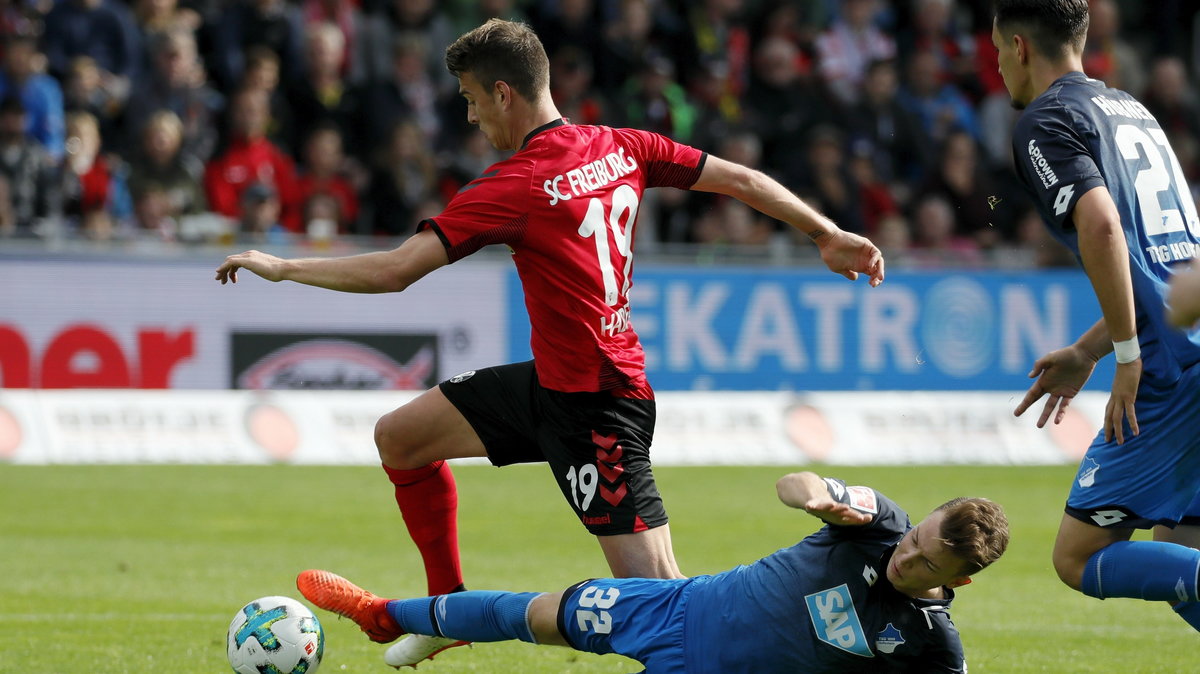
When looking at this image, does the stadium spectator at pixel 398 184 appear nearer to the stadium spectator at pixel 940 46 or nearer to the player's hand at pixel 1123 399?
the stadium spectator at pixel 940 46

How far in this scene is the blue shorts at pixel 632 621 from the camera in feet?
18.0

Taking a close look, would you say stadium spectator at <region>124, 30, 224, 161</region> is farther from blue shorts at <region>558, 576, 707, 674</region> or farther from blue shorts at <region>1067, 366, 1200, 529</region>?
blue shorts at <region>1067, 366, 1200, 529</region>

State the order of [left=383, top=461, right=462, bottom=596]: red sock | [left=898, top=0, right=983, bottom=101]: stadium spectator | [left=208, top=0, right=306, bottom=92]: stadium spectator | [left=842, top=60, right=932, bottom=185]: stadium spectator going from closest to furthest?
[left=383, top=461, right=462, bottom=596]: red sock, [left=208, top=0, right=306, bottom=92]: stadium spectator, [left=842, top=60, right=932, bottom=185]: stadium spectator, [left=898, top=0, right=983, bottom=101]: stadium spectator

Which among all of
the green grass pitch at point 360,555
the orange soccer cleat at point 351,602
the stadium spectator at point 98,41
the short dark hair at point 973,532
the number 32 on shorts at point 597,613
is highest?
the stadium spectator at point 98,41

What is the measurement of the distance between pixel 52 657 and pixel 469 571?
295cm

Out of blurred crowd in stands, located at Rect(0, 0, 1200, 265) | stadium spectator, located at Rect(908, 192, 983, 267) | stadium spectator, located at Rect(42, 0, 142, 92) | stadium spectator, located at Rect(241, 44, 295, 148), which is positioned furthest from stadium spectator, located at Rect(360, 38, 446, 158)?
stadium spectator, located at Rect(908, 192, 983, 267)

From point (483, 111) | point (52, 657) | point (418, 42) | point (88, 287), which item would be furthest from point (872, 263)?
point (418, 42)

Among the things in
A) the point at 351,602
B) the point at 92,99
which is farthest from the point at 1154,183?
the point at 92,99

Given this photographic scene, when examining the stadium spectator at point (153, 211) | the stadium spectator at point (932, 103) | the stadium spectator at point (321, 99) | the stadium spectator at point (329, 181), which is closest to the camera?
the stadium spectator at point (153, 211)

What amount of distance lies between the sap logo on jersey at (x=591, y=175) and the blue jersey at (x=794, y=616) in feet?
4.76

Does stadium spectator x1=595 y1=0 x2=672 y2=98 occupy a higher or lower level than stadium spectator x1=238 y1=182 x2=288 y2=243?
higher

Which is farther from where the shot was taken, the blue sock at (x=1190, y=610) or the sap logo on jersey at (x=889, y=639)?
the blue sock at (x=1190, y=610)

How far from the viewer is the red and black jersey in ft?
18.9

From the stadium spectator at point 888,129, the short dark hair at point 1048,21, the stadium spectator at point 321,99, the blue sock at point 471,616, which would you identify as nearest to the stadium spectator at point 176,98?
the stadium spectator at point 321,99
